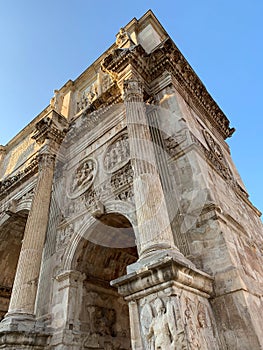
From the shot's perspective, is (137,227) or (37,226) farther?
(37,226)

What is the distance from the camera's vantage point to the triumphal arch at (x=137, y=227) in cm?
401

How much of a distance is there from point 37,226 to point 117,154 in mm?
3180

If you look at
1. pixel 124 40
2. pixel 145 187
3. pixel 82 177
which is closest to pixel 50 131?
pixel 82 177

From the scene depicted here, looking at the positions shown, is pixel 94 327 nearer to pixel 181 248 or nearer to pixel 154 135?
pixel 181 248

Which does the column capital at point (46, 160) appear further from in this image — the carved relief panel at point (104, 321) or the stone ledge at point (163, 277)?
the stone ledge at point (163, 277)

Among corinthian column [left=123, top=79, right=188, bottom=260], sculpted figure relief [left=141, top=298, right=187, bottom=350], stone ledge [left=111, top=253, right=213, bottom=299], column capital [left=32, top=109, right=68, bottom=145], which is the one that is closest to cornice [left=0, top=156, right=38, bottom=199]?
column capital [left=32, top=109, right=68, bottom=145]

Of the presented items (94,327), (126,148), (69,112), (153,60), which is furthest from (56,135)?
(94,327)

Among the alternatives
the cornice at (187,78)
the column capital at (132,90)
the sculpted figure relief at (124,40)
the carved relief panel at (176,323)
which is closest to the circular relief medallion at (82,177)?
the column capital at (132,90)

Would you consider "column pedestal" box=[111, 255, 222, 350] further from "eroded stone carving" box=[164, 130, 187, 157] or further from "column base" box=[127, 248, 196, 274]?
"eroded stone carving" box=[164, 130, 187, 157]

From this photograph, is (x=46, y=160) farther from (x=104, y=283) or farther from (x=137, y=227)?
(x=137, y=227)

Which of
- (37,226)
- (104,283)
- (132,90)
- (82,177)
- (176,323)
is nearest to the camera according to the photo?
(176,323)

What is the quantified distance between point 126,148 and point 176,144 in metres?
1.78

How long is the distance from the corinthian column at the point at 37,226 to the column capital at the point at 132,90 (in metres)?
3.95

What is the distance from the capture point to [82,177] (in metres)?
8.79
